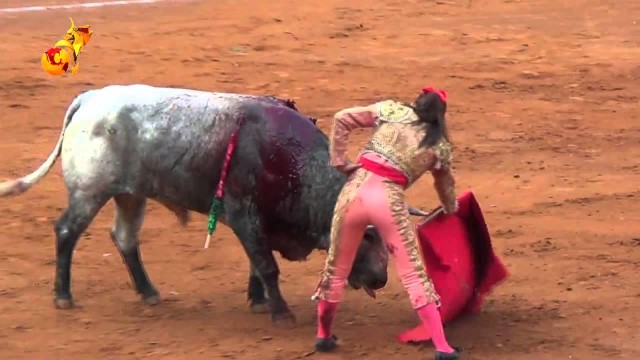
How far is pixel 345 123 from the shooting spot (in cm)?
650

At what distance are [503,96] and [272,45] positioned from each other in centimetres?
318

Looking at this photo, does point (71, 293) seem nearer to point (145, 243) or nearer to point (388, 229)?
point (145, 243)

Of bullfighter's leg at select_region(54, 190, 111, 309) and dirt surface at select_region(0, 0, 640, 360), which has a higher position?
bullfighter's leg at select_region(54, 190, 111, 309)

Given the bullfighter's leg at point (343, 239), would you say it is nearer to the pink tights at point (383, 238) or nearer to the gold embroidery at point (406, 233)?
the pink tights at point (383, 238)

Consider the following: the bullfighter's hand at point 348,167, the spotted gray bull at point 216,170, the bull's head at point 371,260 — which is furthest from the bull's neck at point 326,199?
the bullfighter's hand at point 348,167

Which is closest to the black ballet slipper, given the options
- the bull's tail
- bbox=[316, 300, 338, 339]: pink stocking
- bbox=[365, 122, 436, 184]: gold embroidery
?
bbox=[316, 300, 338, 339]: pink stocking

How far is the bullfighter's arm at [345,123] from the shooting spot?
6.49 metres

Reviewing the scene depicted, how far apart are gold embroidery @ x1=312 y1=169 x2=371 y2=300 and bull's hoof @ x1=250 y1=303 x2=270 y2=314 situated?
0.99 meters

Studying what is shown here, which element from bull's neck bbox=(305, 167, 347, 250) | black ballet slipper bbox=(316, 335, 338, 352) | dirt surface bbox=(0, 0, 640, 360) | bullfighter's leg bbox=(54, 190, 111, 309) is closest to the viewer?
black ballet slipper bbox=(316, 335, 338, 352)

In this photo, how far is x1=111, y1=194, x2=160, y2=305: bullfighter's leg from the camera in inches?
305

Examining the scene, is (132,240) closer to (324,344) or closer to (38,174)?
(38,174)

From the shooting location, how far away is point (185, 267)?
8.52m

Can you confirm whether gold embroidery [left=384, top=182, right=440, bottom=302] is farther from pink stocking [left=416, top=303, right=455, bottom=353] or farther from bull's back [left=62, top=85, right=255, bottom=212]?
bull's back [left=62, top=85, right=255, bottom=212]

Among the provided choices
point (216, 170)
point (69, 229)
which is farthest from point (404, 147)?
point (69, 229)
